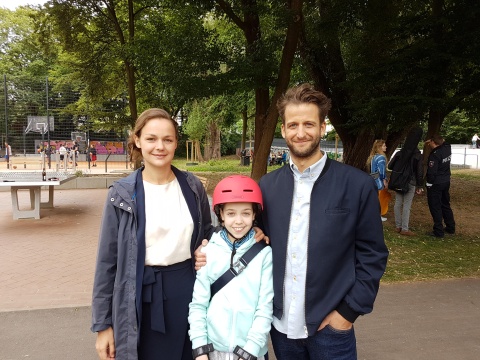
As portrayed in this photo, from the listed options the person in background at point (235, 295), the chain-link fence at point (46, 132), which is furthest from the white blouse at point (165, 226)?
the chain-link fence at point (46, 132)

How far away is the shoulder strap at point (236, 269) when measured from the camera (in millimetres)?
2041

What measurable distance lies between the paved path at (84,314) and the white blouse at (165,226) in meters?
1.90

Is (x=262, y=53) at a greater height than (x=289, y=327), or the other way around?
(x=262, y=53)

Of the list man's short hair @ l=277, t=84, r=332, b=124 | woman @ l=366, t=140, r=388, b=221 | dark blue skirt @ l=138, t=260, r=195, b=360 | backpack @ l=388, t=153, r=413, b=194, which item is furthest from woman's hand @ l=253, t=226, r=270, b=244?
woman @ l=366, t=140, r=388, b=221

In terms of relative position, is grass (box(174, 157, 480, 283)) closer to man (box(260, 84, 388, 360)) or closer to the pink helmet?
man (box(260, 84, 388, 360))

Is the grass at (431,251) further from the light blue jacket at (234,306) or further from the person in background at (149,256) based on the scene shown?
the person in background at (149,256)

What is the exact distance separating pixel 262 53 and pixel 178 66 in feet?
7.27

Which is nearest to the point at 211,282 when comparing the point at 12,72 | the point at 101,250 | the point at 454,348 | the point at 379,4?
the point at 101,250

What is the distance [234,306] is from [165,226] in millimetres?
542

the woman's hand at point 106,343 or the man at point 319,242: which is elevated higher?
the man at point 319,242

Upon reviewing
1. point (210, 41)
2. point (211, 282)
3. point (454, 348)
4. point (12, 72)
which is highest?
point (12, 72)

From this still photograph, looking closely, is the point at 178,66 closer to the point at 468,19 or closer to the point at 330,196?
the point at 468,19

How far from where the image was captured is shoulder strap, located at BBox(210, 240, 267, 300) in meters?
2.04

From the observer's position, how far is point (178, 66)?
10164 mm
